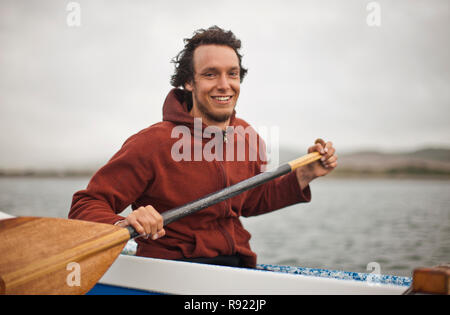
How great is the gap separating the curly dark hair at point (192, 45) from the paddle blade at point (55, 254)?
1.05m

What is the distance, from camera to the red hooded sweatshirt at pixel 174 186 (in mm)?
1960

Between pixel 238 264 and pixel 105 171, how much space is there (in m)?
0.89

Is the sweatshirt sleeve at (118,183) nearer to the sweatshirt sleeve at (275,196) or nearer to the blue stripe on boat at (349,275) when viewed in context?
the sweatshirt sleeve at (275,196)

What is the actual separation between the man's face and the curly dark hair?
0.05m

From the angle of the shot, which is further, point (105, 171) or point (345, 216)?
point (345, 216)

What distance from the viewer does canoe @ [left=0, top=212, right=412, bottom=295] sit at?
143 cm

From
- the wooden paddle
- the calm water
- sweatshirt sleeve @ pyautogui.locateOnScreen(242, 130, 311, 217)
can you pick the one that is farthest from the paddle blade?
the calm water

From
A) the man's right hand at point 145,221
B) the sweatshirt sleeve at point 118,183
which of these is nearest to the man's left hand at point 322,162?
the sweatshirt sleeve at point 118,183

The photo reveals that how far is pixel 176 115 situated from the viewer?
224cm

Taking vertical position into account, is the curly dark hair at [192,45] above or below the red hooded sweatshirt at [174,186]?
above

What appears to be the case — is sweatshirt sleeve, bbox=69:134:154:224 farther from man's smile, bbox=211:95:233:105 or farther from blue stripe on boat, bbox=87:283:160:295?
man's smile, bbox=211:95:233:105

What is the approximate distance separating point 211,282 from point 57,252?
2.00 ft
